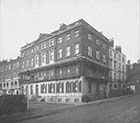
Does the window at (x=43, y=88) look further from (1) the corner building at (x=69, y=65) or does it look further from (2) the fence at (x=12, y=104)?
(2) the fence at (x=12, y=104)

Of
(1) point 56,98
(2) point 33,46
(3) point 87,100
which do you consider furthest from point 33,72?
(3) point 87,100

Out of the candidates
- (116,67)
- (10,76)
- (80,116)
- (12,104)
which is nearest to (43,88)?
(116,67)

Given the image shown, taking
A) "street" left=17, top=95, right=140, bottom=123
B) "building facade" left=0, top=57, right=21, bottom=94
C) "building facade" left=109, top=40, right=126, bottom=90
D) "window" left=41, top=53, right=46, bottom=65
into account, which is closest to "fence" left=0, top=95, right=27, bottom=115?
"street" left=17, top=95, right=140, bottom=123

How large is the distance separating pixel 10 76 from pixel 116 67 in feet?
114

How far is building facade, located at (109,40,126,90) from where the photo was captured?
134ft

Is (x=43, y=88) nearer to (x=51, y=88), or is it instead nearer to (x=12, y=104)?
(x=51, y=88)

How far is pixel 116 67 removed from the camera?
43.8 meters

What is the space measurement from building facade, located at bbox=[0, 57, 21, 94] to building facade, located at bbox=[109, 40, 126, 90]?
1085 inches

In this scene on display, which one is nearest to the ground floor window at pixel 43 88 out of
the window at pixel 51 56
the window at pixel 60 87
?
the window at pixel 60 87

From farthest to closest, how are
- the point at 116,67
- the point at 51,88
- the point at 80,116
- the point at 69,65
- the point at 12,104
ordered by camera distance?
the point at 116,67 < the point at 51,88 < the point at 69,65 < the point at 12,104 < the point at 80,116

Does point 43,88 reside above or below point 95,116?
below

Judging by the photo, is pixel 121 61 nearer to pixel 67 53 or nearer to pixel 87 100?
pixel 67 53

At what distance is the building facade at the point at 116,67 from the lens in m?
41.0

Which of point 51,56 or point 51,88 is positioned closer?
point 51,88
